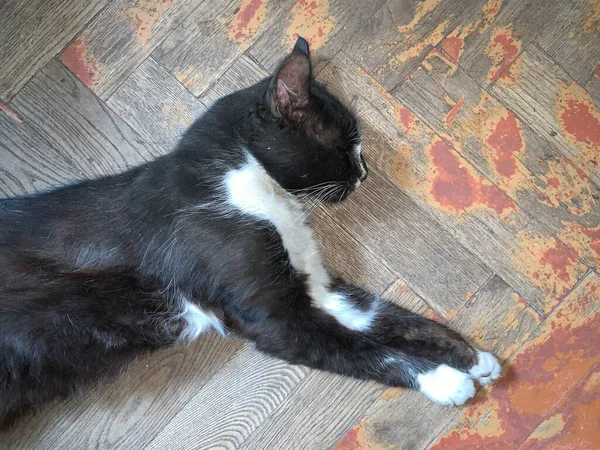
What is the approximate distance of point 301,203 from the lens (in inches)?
59.4

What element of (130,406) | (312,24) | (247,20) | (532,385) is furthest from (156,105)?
(532,385)

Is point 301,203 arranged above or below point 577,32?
below

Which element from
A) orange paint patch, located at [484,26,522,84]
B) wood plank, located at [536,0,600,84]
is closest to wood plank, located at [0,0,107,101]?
orange paint patch, located at [484,26,522,84]

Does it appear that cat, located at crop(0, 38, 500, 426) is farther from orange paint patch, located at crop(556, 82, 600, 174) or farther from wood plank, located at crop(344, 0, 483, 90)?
orange paint patch, located at crop(556, 82, 600, 174)

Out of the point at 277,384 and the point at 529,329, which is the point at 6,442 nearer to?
the point at 277,384

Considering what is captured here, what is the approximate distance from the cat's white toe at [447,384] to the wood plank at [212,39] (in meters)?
1.07

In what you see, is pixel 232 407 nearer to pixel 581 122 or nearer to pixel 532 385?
pixel 532 385

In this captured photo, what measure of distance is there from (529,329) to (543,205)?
364 millimetres

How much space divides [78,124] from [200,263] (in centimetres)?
66

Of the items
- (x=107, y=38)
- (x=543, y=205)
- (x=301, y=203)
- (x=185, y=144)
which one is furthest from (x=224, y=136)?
(x=543, y=205)

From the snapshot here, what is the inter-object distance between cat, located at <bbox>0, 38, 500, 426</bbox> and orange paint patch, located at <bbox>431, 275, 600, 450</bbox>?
0.32 feet

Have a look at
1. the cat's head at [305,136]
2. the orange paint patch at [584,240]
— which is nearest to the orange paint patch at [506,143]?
the orange paint patch at [584,240]

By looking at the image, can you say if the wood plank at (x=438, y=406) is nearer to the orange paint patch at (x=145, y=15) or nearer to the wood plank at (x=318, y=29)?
the wood plank at (x=318, y=29)

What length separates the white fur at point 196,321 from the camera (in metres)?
1.45
